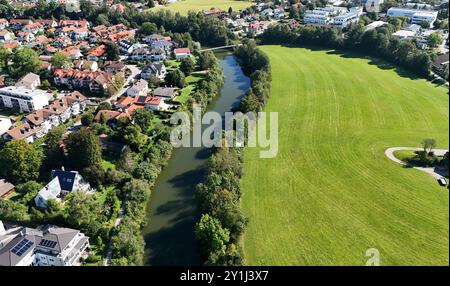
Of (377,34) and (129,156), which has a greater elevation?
(377,34)

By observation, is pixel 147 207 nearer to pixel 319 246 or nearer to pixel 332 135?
pixel 319 246

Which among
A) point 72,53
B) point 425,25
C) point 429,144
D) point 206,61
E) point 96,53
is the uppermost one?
point 425,25

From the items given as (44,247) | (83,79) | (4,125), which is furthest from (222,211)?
(83,79)

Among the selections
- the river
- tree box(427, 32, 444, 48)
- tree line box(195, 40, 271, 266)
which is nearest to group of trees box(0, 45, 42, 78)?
the river

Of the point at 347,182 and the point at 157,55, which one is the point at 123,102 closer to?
the point at 157,55
